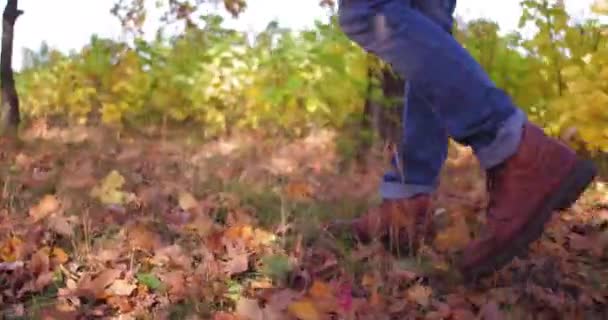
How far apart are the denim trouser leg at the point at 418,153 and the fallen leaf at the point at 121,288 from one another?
0.69 metres

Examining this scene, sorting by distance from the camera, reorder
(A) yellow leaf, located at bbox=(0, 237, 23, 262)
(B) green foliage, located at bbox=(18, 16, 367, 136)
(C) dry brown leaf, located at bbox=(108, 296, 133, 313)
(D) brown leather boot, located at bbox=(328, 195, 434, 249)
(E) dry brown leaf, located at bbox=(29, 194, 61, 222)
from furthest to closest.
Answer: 1. (B) green foliage, located at bbox=(18, 16, 367, 136)
2. (E) dry brown leaf, located at bbox=(29, 194, 61, 222)
3. (D) brown leather boot, located at bbox=(328, 195, 434, 249)
4. (A) yellow leaf, located at bbox=(0, 237, 23, 262)
5. (C) dry brown leaf, located at bbox=(108, 296, 133, 313)

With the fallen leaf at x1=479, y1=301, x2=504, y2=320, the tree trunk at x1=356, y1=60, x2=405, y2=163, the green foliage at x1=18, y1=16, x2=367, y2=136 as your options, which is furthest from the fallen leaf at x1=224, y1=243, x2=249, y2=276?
the green foliage at x1=18, y1=16, x2=367, y2=136

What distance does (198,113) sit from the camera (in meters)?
5.70

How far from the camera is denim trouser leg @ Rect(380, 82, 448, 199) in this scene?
196 centimetres

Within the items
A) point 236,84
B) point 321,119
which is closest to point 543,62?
point 321,119

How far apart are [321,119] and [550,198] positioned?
3224 mm

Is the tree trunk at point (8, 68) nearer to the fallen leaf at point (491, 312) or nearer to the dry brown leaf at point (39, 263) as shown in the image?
the dry brown leaf at point (39, 263)

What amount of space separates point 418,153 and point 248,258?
1.65ft

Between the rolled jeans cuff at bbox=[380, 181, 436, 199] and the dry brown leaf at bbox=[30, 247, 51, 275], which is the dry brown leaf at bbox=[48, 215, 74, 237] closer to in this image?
the dry brown leaf at bbox=[30, 247, 51, 275]

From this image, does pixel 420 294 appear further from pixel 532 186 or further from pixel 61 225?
pixel 61 225

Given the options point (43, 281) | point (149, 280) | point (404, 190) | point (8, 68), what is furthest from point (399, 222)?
point (8, 68)

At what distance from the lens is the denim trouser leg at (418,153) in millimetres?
1958

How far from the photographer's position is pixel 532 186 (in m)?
1.55

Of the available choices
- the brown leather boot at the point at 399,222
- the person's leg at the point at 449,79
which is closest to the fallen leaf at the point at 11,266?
the brown leather boot at the point at 399,222
